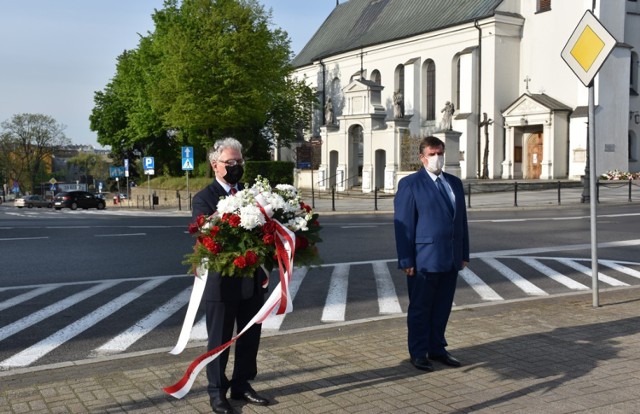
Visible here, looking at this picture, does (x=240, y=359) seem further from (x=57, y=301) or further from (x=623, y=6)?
(x=623, y=6)

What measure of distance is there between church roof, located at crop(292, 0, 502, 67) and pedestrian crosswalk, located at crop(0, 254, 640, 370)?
3519 centimetres

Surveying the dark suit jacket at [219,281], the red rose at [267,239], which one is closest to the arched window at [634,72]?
the dark suit jacket at [219,281]

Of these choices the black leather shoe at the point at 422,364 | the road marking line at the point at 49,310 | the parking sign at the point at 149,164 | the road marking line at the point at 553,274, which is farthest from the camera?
the parking sign at the point at 149,164

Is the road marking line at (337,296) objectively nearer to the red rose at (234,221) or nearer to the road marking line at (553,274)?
the road marking line at (553,274)

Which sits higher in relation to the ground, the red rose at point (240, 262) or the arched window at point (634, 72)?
the arched window at point (634, 72)

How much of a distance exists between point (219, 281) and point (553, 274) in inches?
311

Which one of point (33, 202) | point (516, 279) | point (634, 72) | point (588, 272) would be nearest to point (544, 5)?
point (634, 72)

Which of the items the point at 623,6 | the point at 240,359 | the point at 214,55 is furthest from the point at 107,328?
the point at 623,6

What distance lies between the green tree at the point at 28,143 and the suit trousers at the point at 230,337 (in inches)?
3434

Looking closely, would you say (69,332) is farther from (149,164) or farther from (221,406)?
(149,164)

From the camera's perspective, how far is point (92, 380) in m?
5.30

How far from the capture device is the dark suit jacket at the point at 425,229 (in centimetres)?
561

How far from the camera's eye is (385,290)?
9.75 meters

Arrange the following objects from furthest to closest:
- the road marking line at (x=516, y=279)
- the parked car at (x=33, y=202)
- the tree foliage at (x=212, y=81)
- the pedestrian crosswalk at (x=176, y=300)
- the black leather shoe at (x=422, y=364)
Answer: the parked car at (x=33, y=202)
the tree foliage at (x=212, y=81)
the road marking line at (x=516, y=279)
the pedestrian crosswalk at (x=176, y=300)
the black leather shoe at (x=422, y=364)
